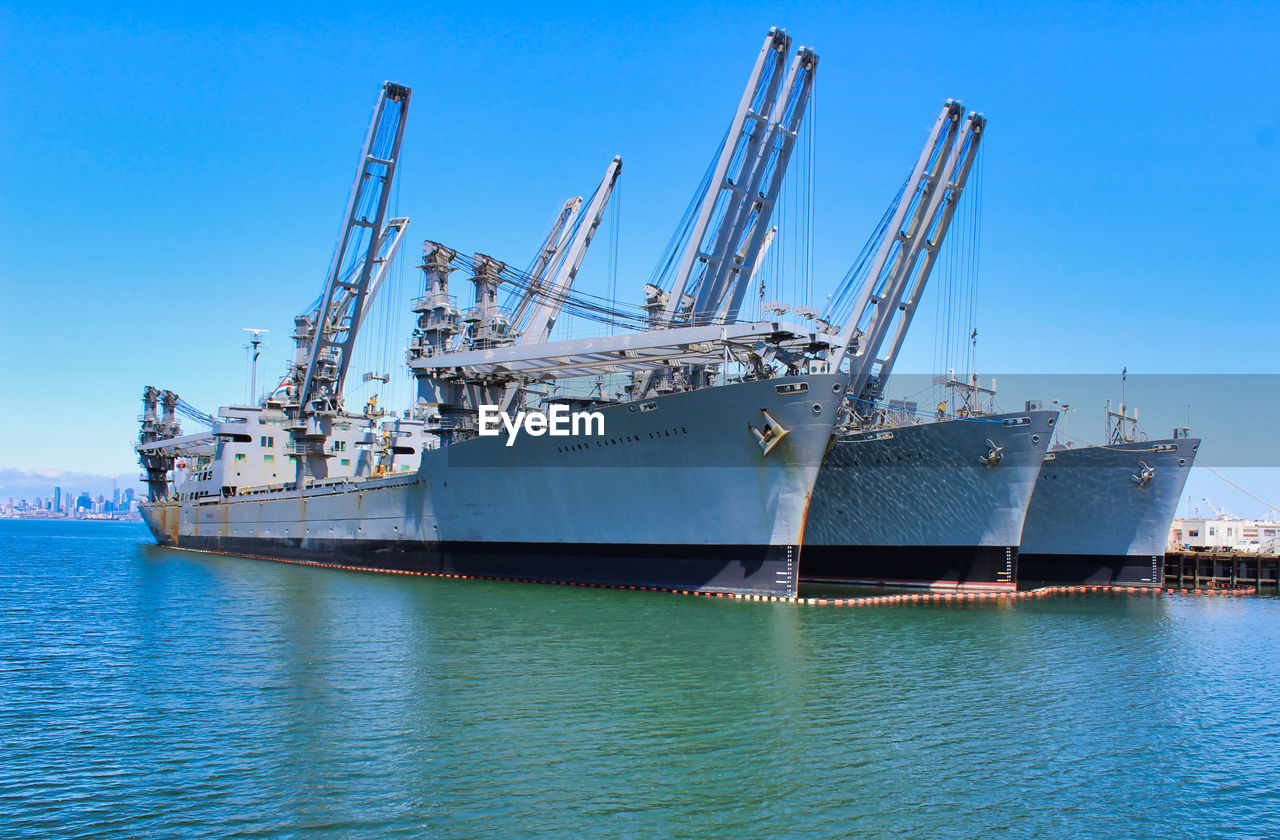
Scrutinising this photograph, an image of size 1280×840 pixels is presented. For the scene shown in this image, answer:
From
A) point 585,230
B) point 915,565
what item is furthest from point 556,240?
point 915,565

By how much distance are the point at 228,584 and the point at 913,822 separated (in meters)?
25.6

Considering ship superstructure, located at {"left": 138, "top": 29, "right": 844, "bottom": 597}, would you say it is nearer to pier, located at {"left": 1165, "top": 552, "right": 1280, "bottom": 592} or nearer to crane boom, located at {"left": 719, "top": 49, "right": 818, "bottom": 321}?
crane boom, located at {"left": 719, "top": 49, "right": 818, "bottom": 321}

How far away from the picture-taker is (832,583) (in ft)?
106

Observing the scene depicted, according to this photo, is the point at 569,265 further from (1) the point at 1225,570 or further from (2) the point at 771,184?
(1) the point at 1225,570

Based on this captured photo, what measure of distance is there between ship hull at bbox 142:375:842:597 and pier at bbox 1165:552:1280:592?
25823 millimetres

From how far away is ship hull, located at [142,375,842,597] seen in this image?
2342cm

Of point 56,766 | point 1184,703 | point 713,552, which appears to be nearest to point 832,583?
point 713,552

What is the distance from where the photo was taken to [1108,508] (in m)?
34.0

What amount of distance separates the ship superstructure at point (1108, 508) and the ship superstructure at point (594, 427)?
14.7 meters

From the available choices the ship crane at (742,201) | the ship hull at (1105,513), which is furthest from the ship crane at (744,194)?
the ship hull at (1105,513)

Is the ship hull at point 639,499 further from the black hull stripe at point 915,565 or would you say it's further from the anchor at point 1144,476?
the anchor at point 1144,476

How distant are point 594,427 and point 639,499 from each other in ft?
8.00

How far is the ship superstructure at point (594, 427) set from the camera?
23.7 metres

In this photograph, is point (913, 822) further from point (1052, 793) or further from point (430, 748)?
point (430, 748)
